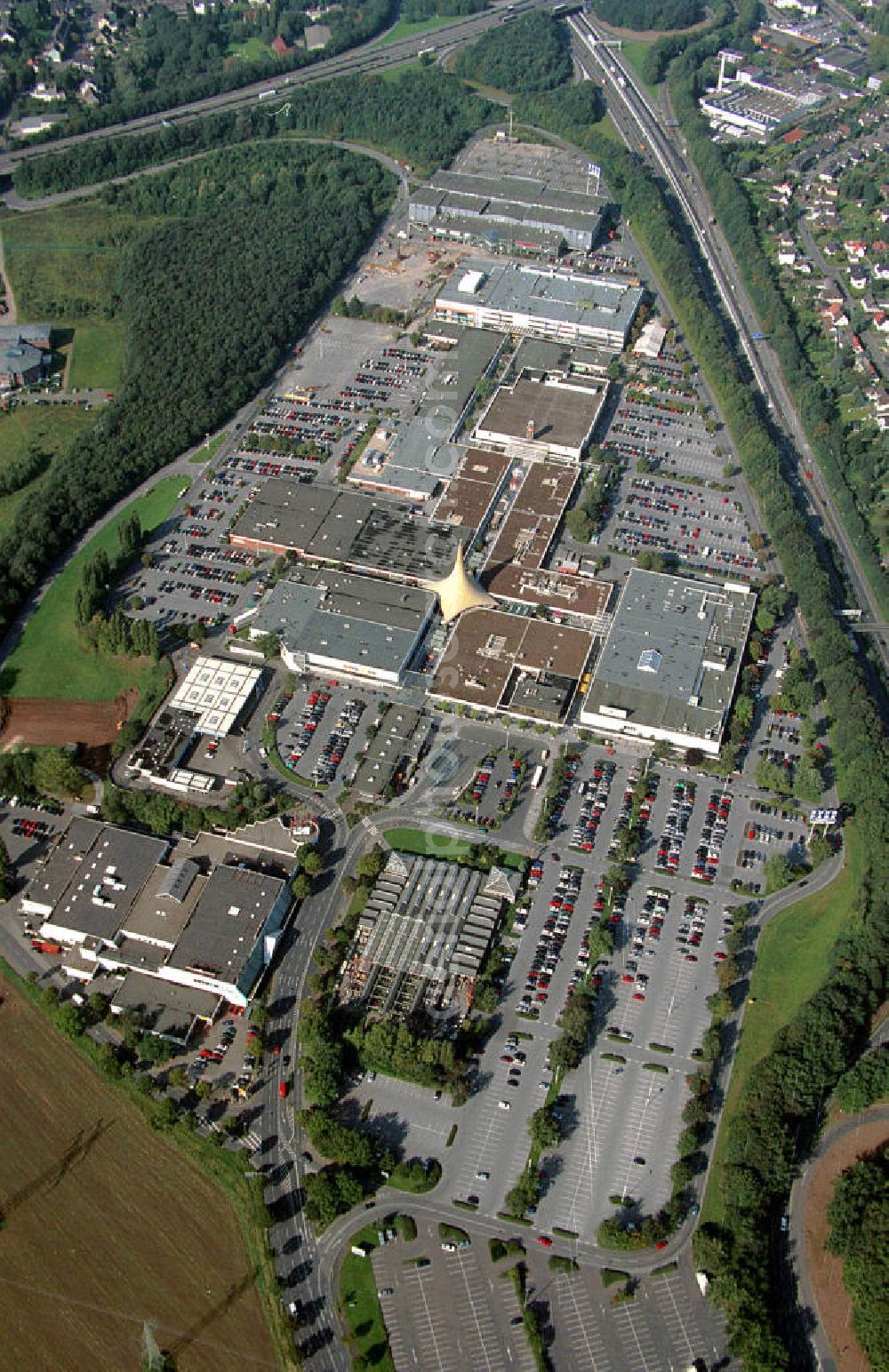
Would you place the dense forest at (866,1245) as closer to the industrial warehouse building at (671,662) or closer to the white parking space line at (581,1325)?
the white parking space line at (581,1325)

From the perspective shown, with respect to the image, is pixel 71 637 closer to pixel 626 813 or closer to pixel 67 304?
pixel 626 813

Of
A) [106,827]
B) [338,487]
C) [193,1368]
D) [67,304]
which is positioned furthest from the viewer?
[67,304]

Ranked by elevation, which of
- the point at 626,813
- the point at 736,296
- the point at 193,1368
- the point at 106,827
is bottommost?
the point at 193,1368

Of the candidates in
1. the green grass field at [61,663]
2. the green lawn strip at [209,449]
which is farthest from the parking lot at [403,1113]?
the green lawn strip at [209,449]

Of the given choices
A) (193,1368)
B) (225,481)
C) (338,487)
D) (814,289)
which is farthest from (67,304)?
(193,1368)

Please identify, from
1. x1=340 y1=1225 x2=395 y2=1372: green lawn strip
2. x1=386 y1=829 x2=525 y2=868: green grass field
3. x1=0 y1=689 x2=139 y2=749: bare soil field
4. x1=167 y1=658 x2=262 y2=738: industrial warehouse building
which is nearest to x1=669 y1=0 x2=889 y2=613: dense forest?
x1=386 y1=829 x2=525 y2=868: green grass field
